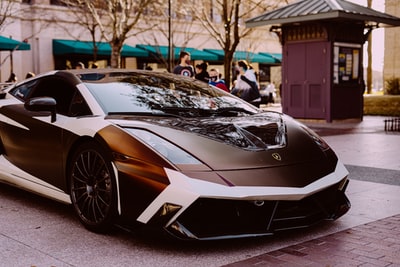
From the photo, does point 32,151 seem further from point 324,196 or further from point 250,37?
point 250,37

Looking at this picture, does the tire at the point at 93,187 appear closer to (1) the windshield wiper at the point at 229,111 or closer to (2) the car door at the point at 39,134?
(2) the car door at the point at 39,134

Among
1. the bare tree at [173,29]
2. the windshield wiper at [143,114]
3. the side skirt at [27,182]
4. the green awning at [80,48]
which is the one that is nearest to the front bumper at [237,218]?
the windshield wiper at [143,114]

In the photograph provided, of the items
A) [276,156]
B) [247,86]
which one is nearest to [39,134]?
[276,156]

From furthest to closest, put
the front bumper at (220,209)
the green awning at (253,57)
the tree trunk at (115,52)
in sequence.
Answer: the green awning at (253,57), the tree trunk at (115,52), the front bumper at (220,209)

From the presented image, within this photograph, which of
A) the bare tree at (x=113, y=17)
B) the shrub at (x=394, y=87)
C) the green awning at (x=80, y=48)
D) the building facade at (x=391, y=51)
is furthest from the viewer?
the green awning at (x=80, y=48)

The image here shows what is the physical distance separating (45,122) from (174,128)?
4.84ft

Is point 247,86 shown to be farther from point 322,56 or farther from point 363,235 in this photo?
point 363,235

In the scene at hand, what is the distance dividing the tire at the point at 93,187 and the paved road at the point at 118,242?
14cm

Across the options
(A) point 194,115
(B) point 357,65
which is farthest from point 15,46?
(A) point 194,115

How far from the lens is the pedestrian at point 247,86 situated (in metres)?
11.6

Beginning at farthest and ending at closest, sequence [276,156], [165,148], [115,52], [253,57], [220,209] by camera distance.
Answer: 1. [253,57]
2. [115,52]
3. [276,156]
4. [165,148]
5. [220,209]

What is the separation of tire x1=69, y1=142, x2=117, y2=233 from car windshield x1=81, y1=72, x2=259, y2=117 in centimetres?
43

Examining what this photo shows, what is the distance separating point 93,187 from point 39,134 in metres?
1.03

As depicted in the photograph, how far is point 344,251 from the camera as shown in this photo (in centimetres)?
430
